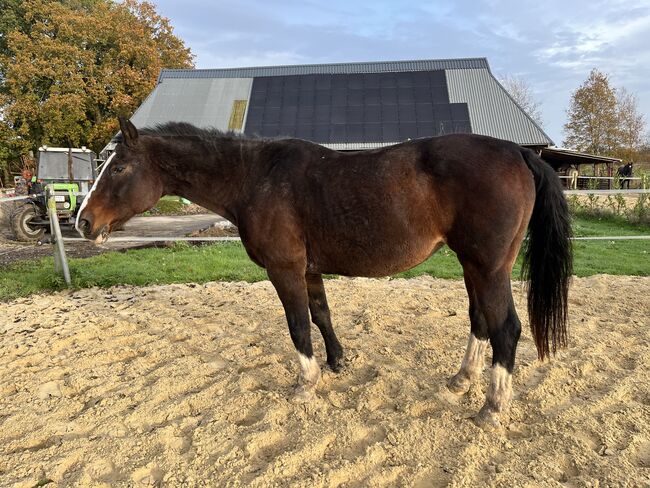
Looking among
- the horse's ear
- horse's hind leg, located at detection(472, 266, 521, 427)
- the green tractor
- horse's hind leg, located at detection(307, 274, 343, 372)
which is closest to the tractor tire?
the green tractor

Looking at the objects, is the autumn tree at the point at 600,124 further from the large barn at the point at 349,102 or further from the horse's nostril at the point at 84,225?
the horse's nostril at the point at 84,225

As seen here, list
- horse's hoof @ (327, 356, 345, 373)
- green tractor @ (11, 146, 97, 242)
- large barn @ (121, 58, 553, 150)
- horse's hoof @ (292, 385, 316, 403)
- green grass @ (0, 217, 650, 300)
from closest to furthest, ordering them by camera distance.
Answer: horse's hoof @ (292, 385, 316, 403) → horse's hoof @ (327, 356, 345, 373) → green grass @ (0, 217, 650, 300) → green tractor @ (11, 146, 97, 242) → large barn @ (121, 58, 553, 150)

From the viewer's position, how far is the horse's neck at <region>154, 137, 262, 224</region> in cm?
329

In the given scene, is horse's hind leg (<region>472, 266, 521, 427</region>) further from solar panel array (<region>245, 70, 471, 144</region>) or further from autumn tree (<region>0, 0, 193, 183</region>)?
autumn tree (<region>0, 0, 193, 183</region>)

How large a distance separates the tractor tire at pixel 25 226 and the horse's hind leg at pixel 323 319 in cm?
1069

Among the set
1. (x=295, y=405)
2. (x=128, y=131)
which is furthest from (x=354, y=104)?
(x=295, y=405)

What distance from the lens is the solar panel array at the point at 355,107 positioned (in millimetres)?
19750

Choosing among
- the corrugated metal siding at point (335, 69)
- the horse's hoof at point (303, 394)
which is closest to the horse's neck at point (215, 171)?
the horse's hoof at point (303, 394)

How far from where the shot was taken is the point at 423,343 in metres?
4.04

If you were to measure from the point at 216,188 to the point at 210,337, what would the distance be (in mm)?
1721

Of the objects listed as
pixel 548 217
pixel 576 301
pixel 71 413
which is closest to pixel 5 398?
pixel 71 413

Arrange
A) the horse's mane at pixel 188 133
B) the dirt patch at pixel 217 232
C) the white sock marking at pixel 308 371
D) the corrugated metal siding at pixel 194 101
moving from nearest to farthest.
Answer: the white sock marking at pixel 308 371
the horse's mane at pixel 188 133
the dirt patch at pixel 217 232
the corrugated metal siding at pixel 194 101

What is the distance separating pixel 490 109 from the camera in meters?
20.8

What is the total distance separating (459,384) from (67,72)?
3320 centimetres
